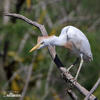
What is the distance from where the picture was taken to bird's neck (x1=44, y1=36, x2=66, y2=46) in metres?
2.56

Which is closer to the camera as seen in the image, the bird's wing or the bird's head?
the bird's head

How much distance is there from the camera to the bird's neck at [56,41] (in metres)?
2.56

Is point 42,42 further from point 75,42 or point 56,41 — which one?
point 75,42

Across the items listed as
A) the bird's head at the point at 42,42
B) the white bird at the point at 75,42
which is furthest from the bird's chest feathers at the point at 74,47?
the bird's head at the point at 42,42

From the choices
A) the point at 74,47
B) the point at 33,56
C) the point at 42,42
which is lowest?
the point at 33,56

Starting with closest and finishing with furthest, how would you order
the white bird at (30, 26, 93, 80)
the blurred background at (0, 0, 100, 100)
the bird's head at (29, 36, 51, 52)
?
the bird's head at (29, 36, 51, 52)
the white bird at (30, 26, 93, 80)
the blurred background at (0, 0, 100, 100)

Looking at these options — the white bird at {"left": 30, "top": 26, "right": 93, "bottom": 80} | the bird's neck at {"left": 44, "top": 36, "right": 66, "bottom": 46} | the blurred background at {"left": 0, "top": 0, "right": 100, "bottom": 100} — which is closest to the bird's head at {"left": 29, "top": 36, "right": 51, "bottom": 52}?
the bird's neck at {"left": 44, "top": 36, "right": 66, "bottom": 46}

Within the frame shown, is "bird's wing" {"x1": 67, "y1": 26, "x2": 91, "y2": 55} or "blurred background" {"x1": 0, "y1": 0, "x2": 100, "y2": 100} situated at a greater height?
"bird's wing" {"x1": 67, "y1": 26, "x2": 91, "y2": 55}

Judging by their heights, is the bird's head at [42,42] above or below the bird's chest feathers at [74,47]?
above

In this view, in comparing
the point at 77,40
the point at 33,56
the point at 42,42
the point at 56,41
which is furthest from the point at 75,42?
the point at 33,56

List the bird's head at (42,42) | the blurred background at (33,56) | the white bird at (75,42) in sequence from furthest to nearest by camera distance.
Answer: the blurred background at (33,56), the white bird at (75,42), the bird's head at (42,42)

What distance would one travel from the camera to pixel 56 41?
2.65m

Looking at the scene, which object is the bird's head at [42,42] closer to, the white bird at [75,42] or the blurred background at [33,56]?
the white bird at [75,42]

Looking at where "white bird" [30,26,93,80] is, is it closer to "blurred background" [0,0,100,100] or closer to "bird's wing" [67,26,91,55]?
"bird's wing" [67,26,91,55]
